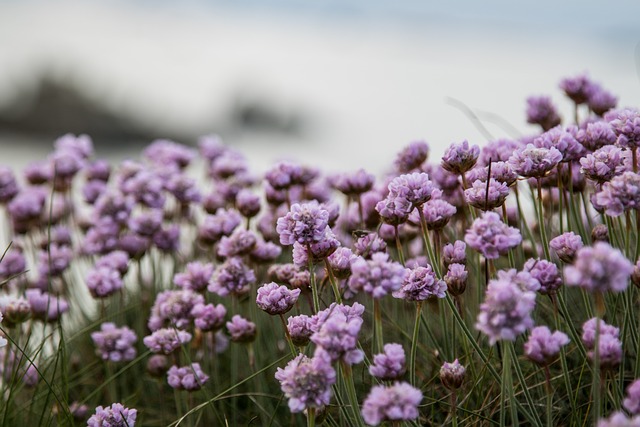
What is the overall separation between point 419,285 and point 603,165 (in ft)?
1.53

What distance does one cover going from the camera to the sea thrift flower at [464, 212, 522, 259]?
1570mm

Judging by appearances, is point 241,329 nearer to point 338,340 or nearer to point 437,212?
point 437,212

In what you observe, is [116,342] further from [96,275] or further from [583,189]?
[583,189]

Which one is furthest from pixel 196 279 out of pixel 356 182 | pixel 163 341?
pixel 356 182

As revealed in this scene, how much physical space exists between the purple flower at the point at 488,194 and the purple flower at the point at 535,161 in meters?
0.05

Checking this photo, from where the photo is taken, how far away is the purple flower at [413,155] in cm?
262

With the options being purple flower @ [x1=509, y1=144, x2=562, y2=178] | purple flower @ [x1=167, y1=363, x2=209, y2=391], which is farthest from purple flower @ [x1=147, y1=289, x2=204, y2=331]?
purple flower @ [x1=509, y1=144, x2=562, y2=178]

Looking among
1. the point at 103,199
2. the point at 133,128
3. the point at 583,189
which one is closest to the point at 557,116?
the point at 583,189

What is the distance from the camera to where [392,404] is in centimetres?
142

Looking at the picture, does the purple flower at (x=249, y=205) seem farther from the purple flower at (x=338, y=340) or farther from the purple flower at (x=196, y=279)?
the purple flower at (x=338, y=340)

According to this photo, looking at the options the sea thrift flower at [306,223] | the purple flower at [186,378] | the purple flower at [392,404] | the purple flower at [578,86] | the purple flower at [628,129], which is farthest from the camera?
the purple flower at [578,86]

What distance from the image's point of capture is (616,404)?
1729 mm

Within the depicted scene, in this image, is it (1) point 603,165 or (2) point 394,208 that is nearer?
(1) point 603,165

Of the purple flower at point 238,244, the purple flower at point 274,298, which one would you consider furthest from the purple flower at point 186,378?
the purple flower at point 274,298
